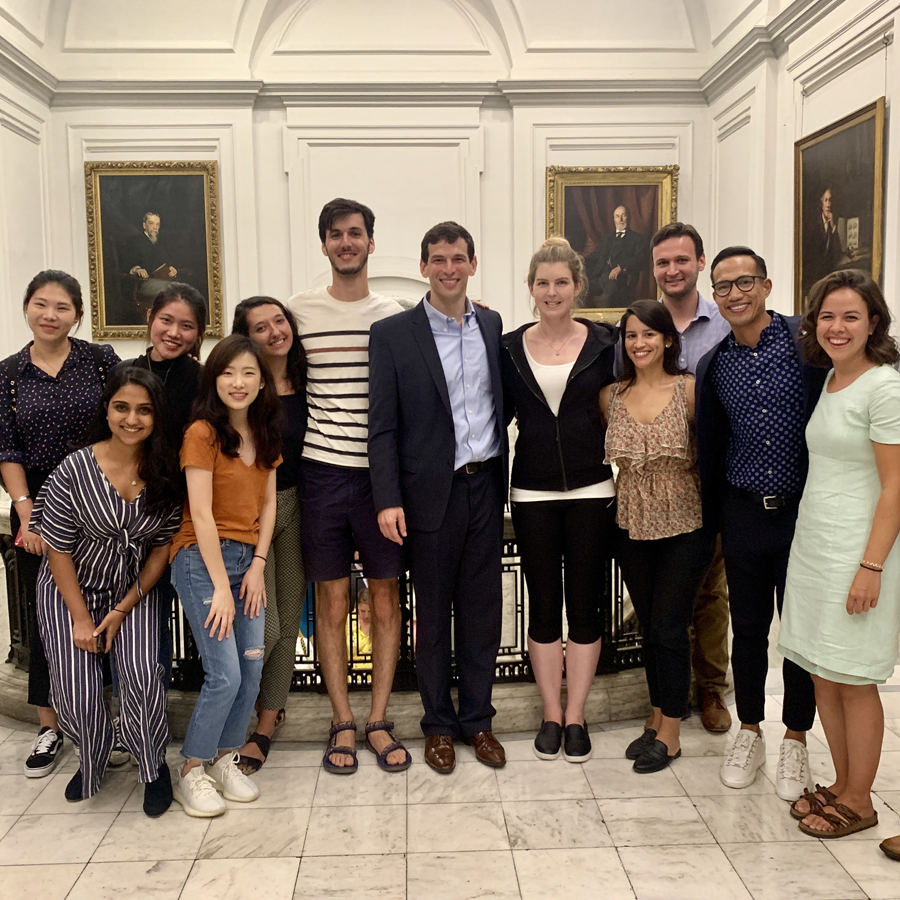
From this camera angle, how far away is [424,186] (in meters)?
9.83

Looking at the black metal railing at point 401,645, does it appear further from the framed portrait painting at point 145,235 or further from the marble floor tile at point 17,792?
the framed portrait painting at point 145,235

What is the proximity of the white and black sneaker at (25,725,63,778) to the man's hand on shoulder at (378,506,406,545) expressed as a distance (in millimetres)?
1753

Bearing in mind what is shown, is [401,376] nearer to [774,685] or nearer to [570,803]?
[570,803]

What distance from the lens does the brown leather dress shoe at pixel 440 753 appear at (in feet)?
11.7

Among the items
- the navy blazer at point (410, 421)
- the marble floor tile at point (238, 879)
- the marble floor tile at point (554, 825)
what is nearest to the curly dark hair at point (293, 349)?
the navy blazer at point (410, 421)

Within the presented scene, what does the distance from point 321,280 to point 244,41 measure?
2775 millimetres

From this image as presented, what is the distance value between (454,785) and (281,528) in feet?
4.24

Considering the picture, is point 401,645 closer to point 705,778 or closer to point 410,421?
point 410,421

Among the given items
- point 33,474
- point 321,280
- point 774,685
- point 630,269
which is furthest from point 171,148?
point 774,685

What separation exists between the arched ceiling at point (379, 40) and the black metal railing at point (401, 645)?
23.8ft

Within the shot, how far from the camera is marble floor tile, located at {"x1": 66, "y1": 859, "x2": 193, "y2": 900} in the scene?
2756mm

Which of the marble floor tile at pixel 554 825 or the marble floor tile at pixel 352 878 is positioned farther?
the marble floor tile at pixel 554 825

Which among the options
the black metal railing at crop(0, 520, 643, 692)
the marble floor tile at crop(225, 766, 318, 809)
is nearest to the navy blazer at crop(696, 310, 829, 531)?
the black metal railing at crop(0, 520, 643, 692)

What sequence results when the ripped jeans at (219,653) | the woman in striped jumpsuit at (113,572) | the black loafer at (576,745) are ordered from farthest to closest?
the black loafer at (576,745) → the ripped jeans at (219,653) → the woman in striped jumpsuit at (113,572)
